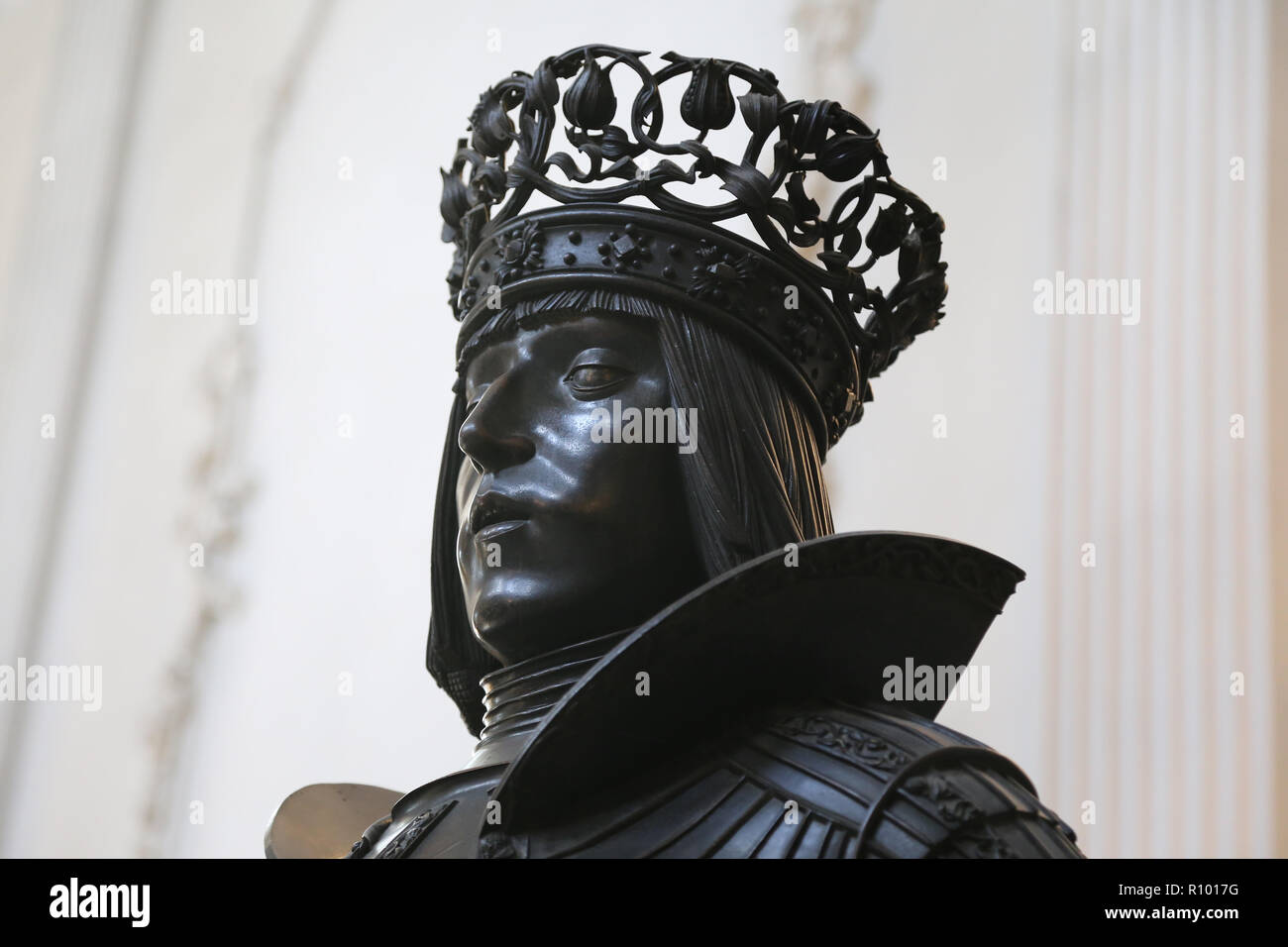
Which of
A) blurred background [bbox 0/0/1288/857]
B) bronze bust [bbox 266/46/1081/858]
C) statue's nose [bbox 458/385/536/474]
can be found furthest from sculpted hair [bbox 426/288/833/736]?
blurred background [bbox 0/0/1288/857]

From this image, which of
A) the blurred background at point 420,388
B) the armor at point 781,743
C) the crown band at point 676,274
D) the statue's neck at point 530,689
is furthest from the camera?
the blurred background at point 420,388

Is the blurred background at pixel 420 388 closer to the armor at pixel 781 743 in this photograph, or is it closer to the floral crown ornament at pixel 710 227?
the floral crown ornament at pixel 710 227

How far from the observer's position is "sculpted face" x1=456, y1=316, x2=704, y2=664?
2.62 metres

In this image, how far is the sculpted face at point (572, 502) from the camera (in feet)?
8.58

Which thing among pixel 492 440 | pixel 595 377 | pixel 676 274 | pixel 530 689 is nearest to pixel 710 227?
pixel 676 274

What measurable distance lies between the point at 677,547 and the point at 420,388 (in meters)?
3.36

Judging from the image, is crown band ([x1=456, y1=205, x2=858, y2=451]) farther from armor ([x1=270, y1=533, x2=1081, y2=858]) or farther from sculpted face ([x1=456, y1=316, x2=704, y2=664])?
armor ([x1=270, y1=533, x2=1081, y2=858])

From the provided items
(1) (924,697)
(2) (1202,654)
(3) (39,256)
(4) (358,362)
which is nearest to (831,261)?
(1) (924,697)

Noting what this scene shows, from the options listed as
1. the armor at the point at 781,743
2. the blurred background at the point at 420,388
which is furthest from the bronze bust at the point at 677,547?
the blurred background at the point at 420,388

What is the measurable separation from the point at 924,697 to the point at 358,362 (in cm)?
388

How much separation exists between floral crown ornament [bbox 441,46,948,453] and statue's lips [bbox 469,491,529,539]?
1.27 ft

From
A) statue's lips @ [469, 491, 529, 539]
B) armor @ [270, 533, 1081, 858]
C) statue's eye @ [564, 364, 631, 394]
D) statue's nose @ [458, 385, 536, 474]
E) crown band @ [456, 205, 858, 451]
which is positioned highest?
crown band @ [456, 205, 858, 451]

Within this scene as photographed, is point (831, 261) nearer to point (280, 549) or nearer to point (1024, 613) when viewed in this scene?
point (1024, 613)

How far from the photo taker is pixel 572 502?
8.61ft
